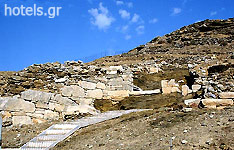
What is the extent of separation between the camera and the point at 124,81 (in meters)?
13.7

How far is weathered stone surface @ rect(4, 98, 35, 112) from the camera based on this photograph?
10633 millimetres

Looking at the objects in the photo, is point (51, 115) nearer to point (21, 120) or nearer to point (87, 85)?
point (21, 120)

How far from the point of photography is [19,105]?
10.8 metres

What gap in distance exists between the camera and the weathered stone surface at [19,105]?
1063 centimetres

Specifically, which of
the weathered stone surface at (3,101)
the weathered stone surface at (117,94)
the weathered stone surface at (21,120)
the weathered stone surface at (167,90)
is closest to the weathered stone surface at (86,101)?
the weathered stone surface at (117,94)

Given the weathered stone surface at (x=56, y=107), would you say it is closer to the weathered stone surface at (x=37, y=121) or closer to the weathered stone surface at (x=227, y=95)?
the weathered stone surface at (x=37, y=121)

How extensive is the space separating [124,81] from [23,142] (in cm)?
668

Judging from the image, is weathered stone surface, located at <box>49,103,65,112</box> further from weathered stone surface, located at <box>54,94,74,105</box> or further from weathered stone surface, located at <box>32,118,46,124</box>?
weathered stone surface, located at <box>32,118,46,124</box>

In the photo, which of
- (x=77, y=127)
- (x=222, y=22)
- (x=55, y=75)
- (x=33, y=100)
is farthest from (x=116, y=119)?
(x=222, y=22)

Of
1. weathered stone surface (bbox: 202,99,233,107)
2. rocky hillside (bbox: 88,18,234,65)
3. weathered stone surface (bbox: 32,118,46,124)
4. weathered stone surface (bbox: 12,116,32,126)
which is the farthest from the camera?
rocky hillside (bbox: 88,18,234,65)

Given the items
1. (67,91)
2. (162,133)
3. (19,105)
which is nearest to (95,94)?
(67,91)

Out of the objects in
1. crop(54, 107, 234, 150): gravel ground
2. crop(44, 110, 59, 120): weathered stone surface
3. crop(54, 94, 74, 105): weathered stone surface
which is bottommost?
crop(54, 107, 234, 150): gravel ground

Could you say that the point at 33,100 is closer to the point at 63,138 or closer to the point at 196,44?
the point at 63,138

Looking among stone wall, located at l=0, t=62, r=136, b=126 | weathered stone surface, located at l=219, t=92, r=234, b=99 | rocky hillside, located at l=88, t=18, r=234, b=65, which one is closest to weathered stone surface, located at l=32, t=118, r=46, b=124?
stone wall, located at l=0, t=62, r=136, b=126
